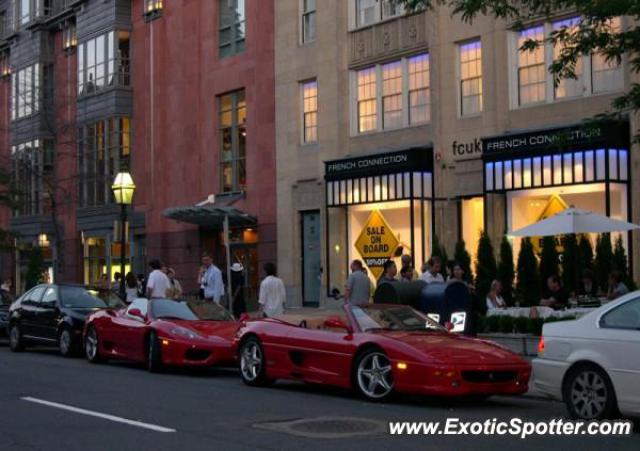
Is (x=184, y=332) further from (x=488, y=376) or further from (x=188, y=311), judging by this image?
(x=488, y=376)

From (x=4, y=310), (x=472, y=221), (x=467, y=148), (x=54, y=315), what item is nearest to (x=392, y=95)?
(x=467, y=148)

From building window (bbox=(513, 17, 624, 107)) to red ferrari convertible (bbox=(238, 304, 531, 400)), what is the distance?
1049 centimetres

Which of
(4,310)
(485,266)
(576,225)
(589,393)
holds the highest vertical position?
(576,225)

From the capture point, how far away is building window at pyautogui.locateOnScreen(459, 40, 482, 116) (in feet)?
85.1

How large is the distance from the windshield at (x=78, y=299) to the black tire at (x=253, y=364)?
7098mm

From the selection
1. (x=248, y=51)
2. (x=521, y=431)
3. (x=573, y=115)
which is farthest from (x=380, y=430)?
(x=248, y=51)

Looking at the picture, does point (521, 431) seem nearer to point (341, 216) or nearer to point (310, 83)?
point (341, 216)

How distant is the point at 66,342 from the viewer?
20844 mm

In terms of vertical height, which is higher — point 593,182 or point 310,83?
point 310,83

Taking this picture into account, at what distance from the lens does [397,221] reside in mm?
28406

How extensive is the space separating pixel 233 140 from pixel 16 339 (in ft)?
45.2

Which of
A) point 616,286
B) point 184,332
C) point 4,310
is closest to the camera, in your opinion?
point 184,332

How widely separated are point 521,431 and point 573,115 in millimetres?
13926

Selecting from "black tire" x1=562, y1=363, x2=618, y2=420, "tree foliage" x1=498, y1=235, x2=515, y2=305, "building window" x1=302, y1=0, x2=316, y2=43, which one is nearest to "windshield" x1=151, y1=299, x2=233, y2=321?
"tree foliage" x1=498, y1=235, x2=515, y2=305
